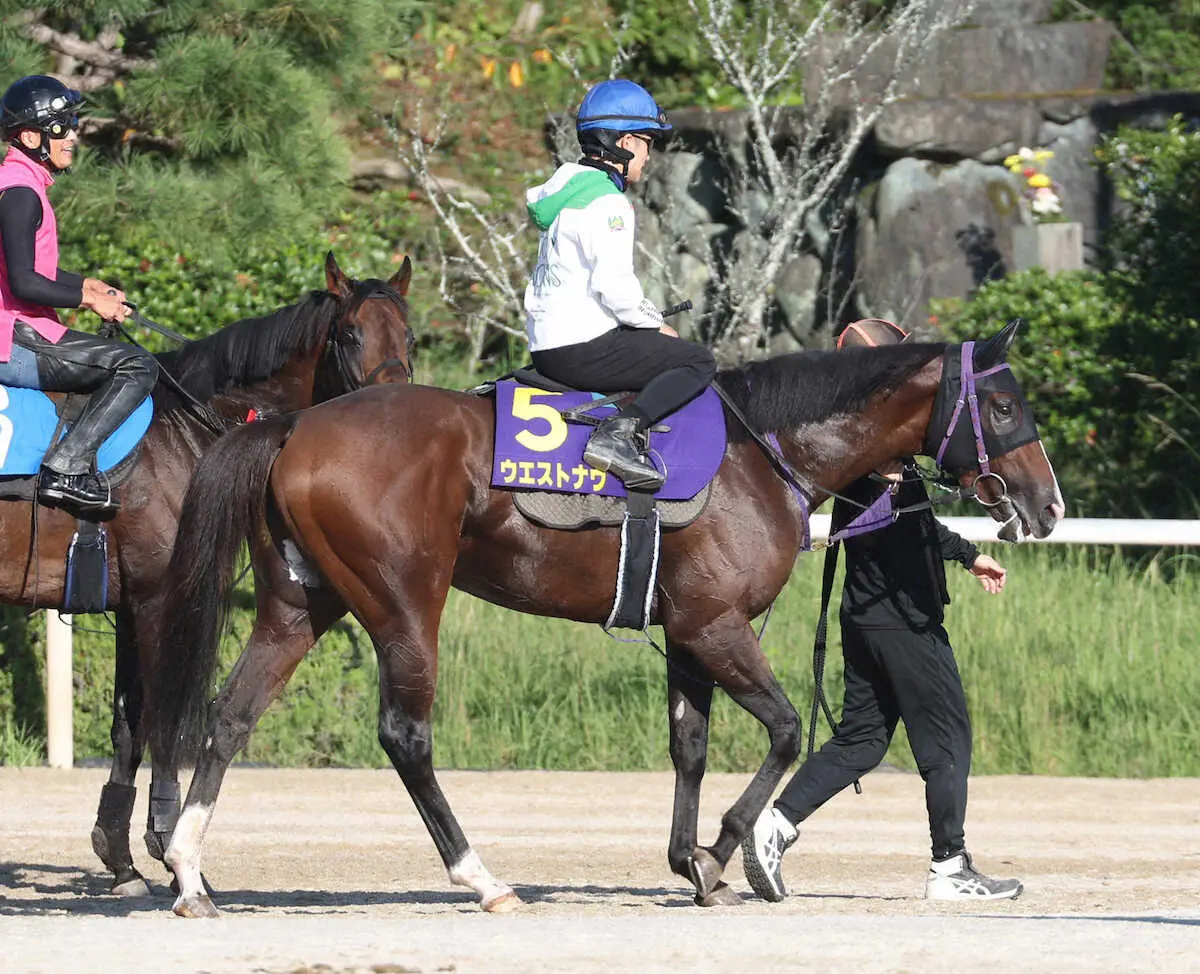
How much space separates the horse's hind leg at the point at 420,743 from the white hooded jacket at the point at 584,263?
41.7 inches

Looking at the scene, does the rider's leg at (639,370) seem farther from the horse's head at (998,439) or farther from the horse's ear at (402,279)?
the horse's ear at (402,279)

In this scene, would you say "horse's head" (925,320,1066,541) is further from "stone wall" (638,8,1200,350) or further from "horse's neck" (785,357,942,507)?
"stone wall" (638,8,1200,350)

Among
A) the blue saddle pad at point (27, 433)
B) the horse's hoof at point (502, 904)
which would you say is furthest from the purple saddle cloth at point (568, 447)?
the blue saddle pad at point (27, 433)

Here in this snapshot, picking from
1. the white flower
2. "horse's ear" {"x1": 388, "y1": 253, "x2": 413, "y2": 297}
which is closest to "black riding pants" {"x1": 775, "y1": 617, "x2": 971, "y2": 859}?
"horse's ear" {"x1": 388, "y1": 253, "x2": 413, "y2": 297}

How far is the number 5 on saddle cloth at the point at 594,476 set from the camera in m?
6.07

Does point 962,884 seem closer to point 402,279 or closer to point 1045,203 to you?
point 402,279

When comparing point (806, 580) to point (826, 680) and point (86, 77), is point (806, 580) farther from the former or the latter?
point (86, 77)

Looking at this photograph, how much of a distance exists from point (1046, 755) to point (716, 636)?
370 cm

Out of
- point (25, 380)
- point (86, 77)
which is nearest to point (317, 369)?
point (25, 380)

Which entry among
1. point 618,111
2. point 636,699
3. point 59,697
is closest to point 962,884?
point 618,111

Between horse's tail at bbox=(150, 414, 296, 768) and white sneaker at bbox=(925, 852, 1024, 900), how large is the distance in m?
2.36

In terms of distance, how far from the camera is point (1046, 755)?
935cm

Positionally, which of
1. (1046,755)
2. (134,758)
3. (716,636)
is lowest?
(1046,755)

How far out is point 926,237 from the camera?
14.0m
